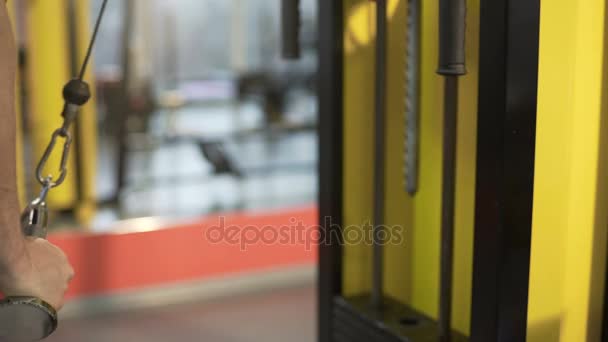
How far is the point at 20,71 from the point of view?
13.2ft

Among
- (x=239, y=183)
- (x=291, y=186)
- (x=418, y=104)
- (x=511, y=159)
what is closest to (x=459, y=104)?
(x=418, y=104)

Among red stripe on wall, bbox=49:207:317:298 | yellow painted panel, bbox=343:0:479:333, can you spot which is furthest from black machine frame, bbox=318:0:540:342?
red stripe on wall, bbox=49:207:317:298

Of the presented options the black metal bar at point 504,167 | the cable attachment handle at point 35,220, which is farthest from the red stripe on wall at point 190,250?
the black metal bar at point 504,167

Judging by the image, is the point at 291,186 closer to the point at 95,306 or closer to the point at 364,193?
the point at 95,306

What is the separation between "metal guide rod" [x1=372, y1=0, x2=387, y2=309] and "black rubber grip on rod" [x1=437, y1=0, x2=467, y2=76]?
0.29 m

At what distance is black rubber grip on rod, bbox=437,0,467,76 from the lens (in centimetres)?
109

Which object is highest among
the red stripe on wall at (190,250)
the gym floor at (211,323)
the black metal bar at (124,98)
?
the black metal bar at (124,98)

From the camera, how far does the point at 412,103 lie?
1.39 metres

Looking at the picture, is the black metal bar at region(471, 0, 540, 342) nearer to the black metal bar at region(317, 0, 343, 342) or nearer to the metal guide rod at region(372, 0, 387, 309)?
the metal guide rod at region(372, 0, 387, 309)

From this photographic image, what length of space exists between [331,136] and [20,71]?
3.01 meters

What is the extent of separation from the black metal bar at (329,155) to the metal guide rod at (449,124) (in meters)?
0.30

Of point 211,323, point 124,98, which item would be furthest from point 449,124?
point 124,98

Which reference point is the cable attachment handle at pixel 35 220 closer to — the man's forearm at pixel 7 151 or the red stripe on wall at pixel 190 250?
the man's forearm at pixel 7 151

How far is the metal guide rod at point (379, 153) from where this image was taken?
1391mm
